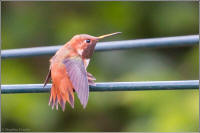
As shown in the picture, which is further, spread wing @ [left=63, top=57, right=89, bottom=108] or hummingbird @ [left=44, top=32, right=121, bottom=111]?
hummingbird @ [left=44, top=32, right=121, bottom=111]

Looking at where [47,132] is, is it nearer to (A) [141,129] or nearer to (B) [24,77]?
(B) [24,77]

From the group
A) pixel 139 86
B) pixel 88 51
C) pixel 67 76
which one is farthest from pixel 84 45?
pixel 139 86

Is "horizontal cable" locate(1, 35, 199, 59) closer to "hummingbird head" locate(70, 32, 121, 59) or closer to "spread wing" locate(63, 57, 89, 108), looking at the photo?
"hummingbird head" locate(70, 32, 121, 59)

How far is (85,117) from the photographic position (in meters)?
5.25

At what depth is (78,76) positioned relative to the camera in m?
3.15

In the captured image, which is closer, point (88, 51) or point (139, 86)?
point (139, 86)

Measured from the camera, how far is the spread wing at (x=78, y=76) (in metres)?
2.96

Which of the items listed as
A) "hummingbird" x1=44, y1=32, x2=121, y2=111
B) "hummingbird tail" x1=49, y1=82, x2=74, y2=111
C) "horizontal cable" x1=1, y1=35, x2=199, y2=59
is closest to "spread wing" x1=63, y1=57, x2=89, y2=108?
"hummingbird" x1=44, y1=32, x2=121, y2=111

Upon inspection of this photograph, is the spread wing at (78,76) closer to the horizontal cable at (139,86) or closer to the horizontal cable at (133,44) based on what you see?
the horizontal cable at (139,86)

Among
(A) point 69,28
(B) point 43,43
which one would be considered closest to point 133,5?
(A) point 69,28

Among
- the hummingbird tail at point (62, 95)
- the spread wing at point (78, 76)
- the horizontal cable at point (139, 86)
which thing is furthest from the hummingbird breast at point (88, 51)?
the horizontal cable at point (139, 86)

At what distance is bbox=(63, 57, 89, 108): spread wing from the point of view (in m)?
2.96

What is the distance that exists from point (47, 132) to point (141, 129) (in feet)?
3.56

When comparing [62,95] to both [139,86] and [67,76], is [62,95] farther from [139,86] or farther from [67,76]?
[139,86]
